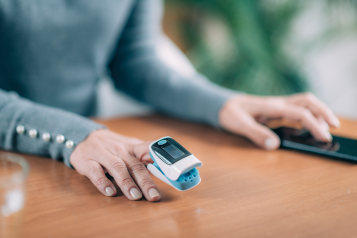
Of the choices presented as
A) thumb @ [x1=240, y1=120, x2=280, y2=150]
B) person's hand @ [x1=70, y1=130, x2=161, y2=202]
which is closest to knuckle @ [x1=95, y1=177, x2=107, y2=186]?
person's hand @ [x1=70, y1=130, x2=161, y2=202]

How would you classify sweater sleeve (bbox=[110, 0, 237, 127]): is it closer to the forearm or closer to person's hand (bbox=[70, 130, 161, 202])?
the forearm

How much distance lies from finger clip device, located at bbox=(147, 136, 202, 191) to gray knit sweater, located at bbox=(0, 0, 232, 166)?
157 mm

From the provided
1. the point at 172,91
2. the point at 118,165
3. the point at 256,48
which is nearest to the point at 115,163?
the point at 118,165

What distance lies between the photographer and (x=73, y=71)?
2.83 feet

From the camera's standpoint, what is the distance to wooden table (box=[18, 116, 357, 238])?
0.36 m

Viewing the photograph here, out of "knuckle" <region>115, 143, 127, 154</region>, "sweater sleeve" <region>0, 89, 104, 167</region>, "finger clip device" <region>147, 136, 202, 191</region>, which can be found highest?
"finger clip device" <region>147, 136, 202, 191</region>

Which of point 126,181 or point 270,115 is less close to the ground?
point 270,115

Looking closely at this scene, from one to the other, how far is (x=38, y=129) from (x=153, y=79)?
40 cm

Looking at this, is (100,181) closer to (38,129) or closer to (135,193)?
(135,193)

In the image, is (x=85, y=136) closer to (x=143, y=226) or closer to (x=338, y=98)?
(x=143, y=226)

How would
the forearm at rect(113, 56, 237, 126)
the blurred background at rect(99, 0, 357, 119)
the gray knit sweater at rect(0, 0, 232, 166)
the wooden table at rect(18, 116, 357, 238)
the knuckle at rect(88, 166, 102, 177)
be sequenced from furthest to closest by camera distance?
1. the blurred background at rect(99, 0, 357, 119)
2. the forearm at rect(113, 56, 237, 126)
3. the gray knit sweater at rect(0, 0, 232, 166)
4. the knuckle at rect(88, 166, 102, 177)
5. the wooden table at rect(18, 116, 357, 238)

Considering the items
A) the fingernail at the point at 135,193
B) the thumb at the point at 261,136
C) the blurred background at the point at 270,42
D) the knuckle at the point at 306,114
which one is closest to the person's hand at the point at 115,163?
the fingernail at the point at 135,193

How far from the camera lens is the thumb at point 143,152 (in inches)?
19.1

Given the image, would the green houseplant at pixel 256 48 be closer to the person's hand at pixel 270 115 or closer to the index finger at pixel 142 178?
the person's hand at pixel 270 115
